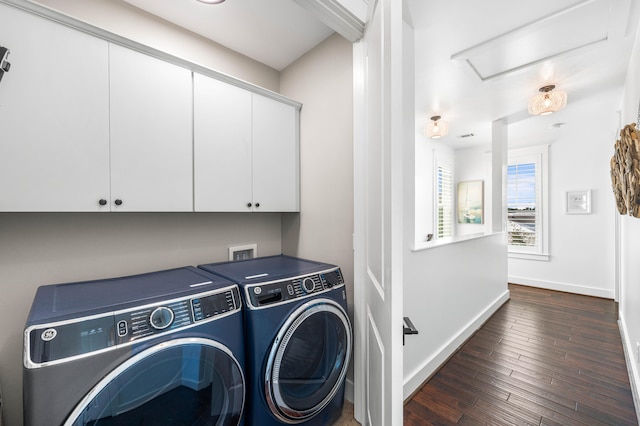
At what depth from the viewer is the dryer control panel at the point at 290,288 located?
1242 millimetres

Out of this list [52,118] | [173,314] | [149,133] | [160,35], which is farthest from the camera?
[160,35]

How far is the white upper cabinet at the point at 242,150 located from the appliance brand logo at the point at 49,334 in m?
0.86

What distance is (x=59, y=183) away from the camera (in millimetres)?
1172

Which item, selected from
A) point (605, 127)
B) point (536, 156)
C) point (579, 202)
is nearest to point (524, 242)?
point (579, 202)

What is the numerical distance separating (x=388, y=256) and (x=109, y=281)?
137 centimetres

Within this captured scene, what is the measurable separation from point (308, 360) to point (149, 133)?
1427 mm

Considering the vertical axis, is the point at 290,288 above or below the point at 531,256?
above

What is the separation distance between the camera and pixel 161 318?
0.99 metres

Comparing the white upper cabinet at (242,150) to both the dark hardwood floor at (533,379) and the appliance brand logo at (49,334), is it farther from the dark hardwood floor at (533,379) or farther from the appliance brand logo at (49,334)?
the dark hardwood floor at (533,379)

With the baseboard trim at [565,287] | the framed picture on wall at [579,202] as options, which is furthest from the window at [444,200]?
the framed picture on wall at [579,202]

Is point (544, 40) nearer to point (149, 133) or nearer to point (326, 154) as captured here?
point (326, 154)

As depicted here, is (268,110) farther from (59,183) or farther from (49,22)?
(59,183)

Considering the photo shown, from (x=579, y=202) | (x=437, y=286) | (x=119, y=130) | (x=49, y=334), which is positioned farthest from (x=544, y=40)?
(x=579, y=202)

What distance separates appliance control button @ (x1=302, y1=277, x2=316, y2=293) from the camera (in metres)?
1.40
